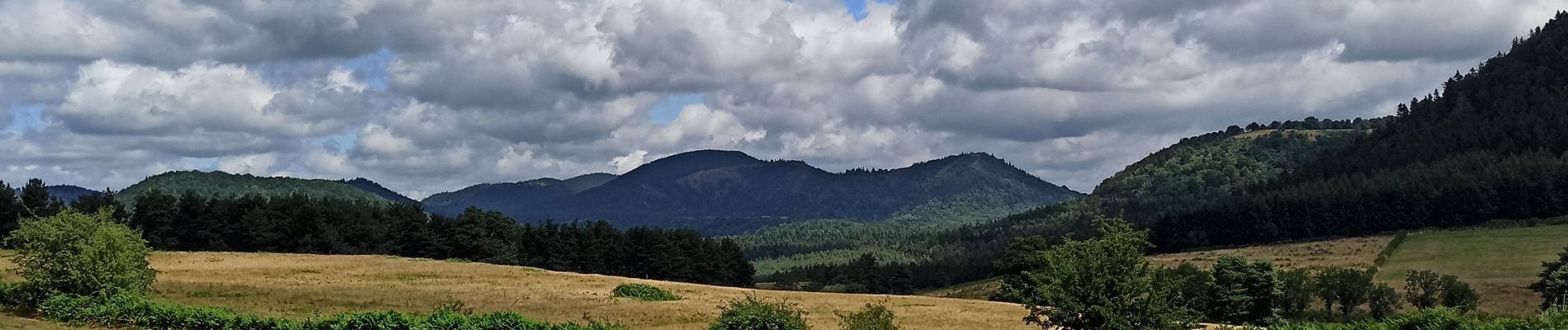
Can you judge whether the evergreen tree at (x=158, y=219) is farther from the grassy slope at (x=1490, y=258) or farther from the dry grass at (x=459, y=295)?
the grassy slope at (x=1490, y=258)

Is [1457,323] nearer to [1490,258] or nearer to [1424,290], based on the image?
[1424,290]

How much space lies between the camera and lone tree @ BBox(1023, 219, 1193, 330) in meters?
32.8

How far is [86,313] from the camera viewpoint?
4319 cm

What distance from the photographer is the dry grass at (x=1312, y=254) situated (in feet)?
505

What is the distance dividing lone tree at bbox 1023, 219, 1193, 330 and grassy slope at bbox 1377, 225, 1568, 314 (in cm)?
8967

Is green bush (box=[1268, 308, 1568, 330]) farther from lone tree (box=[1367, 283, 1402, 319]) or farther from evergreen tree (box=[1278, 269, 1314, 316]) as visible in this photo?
lone tree (box=[1367, 283, 1402, 319])

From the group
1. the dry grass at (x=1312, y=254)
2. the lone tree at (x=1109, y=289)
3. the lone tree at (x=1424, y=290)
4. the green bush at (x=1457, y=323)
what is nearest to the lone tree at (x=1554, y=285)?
the lone tree at (x=1424, y=290)

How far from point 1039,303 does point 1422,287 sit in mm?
94661

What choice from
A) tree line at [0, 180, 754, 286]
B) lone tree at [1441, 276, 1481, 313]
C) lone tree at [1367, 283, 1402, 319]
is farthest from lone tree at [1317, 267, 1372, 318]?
tree line at [0, 180, 754, 286]

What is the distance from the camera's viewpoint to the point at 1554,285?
8844cm

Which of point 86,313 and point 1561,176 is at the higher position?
point 1561,176

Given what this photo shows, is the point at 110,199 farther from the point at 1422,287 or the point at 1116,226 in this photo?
the point at 1422,287

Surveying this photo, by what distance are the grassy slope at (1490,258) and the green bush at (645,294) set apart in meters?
82.9

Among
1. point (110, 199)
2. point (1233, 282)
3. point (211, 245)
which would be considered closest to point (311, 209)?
point (211, 245)
